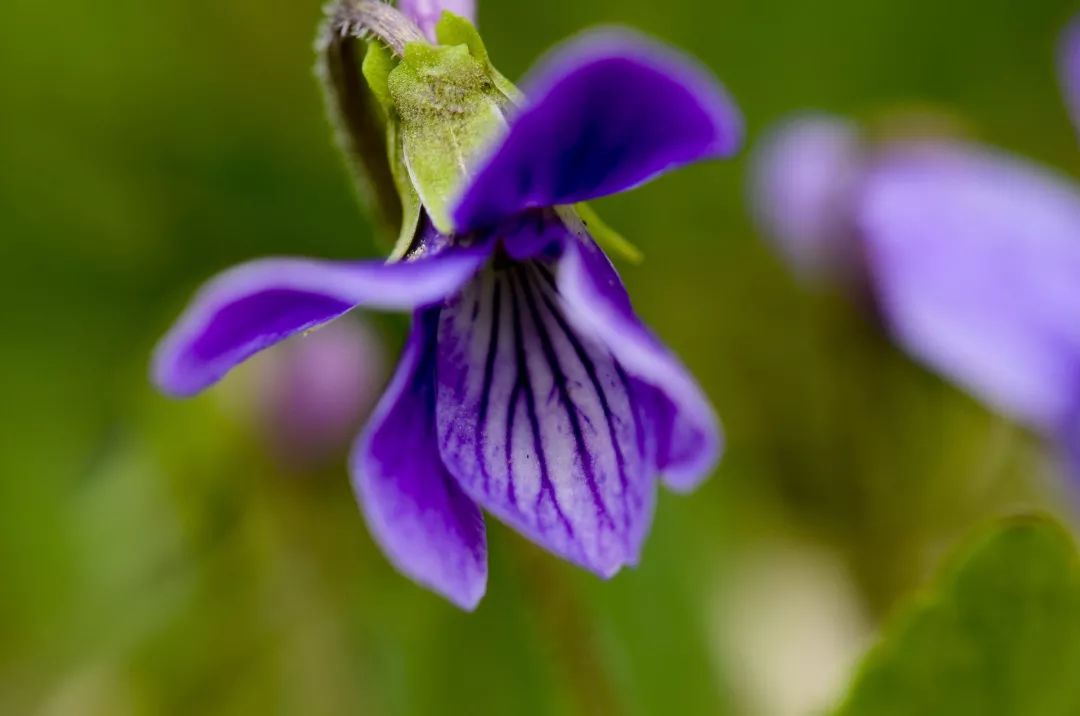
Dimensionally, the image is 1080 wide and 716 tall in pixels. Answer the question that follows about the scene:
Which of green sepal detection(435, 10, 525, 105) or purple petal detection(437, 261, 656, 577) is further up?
green sepal detection(435, 10, 525, 105)

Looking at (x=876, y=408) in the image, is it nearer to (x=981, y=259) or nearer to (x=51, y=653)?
(x=981, y=259)

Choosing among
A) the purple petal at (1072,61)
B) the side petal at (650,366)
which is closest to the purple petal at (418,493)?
the side petal at (650,366)

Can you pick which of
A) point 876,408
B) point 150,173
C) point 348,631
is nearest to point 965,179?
point 876,408

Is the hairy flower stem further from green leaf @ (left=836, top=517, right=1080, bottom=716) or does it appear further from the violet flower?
the violet flower

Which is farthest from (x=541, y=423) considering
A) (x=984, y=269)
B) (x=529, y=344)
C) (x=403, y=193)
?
(x=984, y=269)

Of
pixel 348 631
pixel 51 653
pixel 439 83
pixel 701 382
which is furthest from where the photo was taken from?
pixel 701 382

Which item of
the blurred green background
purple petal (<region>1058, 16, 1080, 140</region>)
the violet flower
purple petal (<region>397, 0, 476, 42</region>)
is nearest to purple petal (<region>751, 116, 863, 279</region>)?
the violet flower
